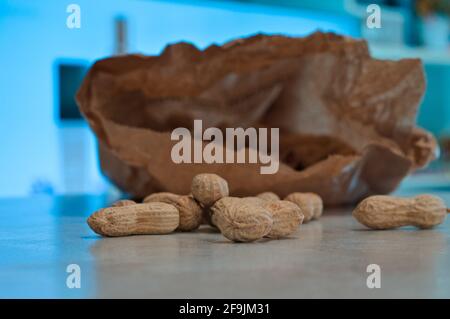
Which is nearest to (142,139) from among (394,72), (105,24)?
(394,72)

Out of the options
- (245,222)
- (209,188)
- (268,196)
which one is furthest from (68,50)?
(245,222)

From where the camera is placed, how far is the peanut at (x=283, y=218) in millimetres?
905

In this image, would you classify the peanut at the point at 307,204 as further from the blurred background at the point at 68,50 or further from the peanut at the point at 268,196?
the blurred background at the point at 68,50

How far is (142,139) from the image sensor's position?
1275 mm

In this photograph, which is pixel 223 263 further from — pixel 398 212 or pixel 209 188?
pixel 398 212

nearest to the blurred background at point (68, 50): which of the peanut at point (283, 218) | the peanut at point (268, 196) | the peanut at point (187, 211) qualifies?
the peanut at point (268, 196)

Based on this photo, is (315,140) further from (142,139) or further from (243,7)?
(243,7)

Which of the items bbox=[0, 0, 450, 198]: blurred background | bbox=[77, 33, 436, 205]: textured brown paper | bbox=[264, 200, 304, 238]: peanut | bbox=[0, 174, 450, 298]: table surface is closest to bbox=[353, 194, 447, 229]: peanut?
bbox=[0, 174, 450, 298]: table surface

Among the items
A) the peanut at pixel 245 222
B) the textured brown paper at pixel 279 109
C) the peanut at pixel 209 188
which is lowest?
→ the peanut at pixel 245 222

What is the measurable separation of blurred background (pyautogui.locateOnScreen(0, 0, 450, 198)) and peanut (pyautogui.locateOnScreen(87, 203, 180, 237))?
196 centimetres

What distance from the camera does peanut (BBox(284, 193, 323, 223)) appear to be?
109 cm

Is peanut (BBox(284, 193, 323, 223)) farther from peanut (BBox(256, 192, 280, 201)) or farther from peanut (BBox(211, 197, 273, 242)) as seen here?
peanut (BBox(211, 197, 273, 242))

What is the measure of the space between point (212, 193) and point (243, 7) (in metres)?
2.82

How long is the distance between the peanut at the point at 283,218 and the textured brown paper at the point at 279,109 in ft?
0.96
